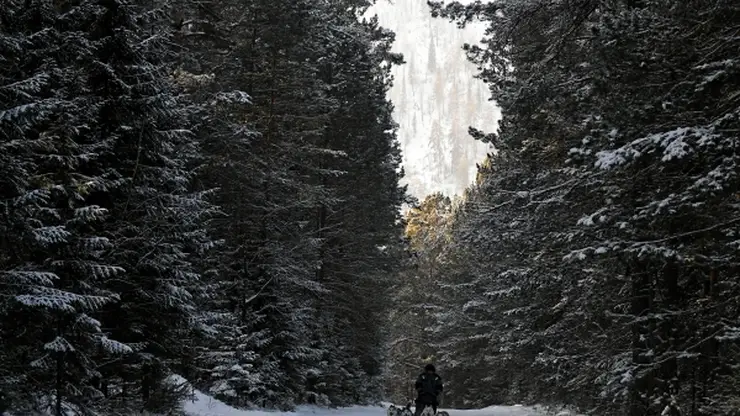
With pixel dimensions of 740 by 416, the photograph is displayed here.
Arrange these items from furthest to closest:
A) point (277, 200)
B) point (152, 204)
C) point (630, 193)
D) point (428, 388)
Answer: point (277, 200), point (428, 388), point (152, 204), point (630, 193)

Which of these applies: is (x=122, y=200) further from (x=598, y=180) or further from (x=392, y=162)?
(x=392, y=162)

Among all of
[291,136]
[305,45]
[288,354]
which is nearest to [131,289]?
[288,354]

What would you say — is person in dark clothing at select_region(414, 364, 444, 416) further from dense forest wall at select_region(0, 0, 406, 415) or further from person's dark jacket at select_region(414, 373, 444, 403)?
dense forest wall at select_region(0, 0, 406, 415)

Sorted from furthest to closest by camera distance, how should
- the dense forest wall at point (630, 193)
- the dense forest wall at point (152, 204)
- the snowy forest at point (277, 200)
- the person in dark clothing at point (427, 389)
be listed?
the person in dark clothing at point (427, 389) → the dense forest wall at point (152, 204) → the snowy forest at point (277, 200) → the dense forest wall at point (630, 193)

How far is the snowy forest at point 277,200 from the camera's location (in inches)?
343

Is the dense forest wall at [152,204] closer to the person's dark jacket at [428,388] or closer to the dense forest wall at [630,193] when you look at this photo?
the person's dark jacket at [428,388]

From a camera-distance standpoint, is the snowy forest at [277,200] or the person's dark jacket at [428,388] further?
the person's dark jacket at [428,388]

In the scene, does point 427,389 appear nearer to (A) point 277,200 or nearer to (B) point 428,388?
(B) point 428,388

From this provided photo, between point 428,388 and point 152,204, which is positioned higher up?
point 152,204

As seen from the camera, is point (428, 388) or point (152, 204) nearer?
point (152, 204)

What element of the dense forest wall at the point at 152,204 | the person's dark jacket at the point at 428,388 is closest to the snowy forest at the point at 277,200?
the dense forest wall at the point at 152,204

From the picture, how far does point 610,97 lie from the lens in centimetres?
1059

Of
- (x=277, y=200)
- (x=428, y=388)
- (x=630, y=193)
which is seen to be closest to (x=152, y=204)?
(x=428, y=388)

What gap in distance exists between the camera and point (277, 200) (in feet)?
72.0
